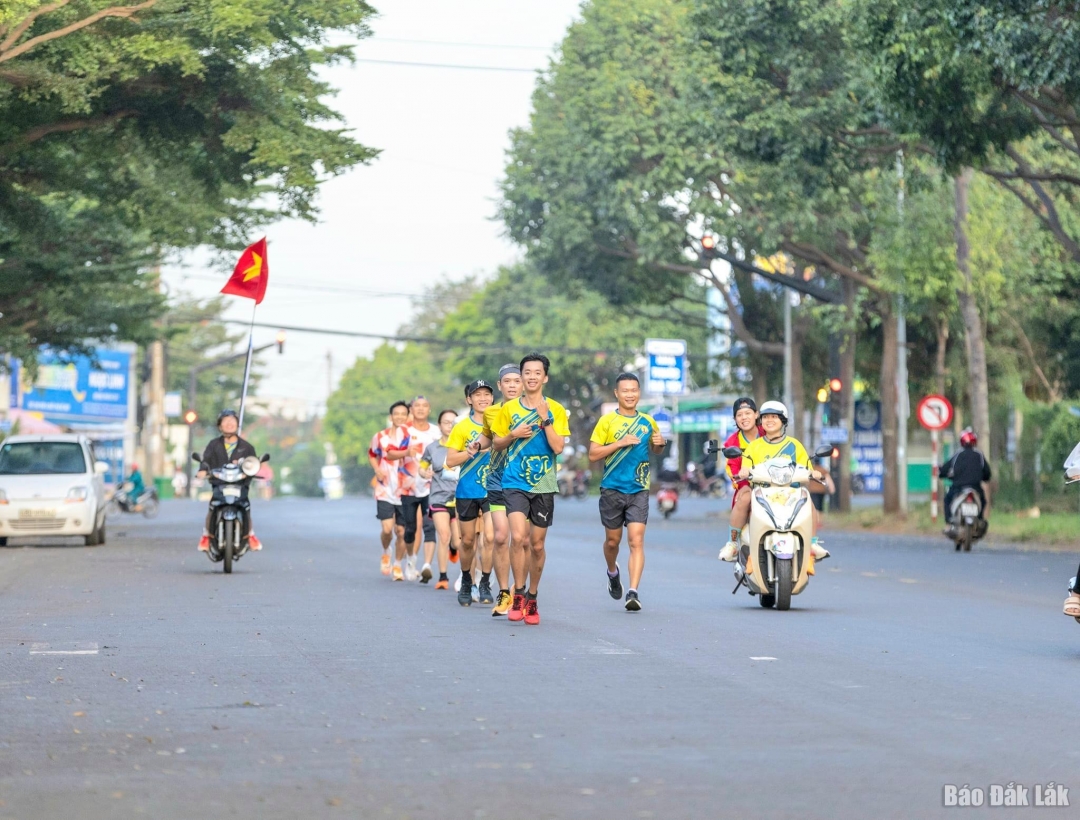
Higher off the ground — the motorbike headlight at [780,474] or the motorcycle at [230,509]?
the motorbike headlight at [780,474]

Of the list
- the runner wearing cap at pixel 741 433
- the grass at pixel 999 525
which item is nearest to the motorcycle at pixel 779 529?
the runner wearing cap at pixel 741 433

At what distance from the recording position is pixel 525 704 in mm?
8836

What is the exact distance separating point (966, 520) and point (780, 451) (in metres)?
12.9

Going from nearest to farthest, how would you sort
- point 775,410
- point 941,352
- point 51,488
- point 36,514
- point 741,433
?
point 775,410 → point 741,433 → point 36,514 → point 51,488 → point 941,352

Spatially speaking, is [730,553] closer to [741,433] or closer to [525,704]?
[741,433]

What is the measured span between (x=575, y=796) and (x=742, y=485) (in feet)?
31.1

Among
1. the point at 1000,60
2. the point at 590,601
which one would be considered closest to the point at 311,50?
the point at 1000,60

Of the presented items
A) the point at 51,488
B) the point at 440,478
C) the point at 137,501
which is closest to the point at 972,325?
the point at 51,488

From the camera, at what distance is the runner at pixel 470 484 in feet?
50.4

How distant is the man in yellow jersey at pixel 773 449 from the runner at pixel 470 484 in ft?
7.04

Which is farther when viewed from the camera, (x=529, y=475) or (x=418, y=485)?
(x=418, y=485)

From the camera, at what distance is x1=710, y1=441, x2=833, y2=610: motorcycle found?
48.2 ft

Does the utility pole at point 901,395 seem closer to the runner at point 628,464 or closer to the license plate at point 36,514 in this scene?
the license plate at point 36,514

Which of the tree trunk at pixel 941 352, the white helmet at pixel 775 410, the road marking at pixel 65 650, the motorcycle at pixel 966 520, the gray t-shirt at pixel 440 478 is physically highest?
the tree trunk at pixel 941 352
